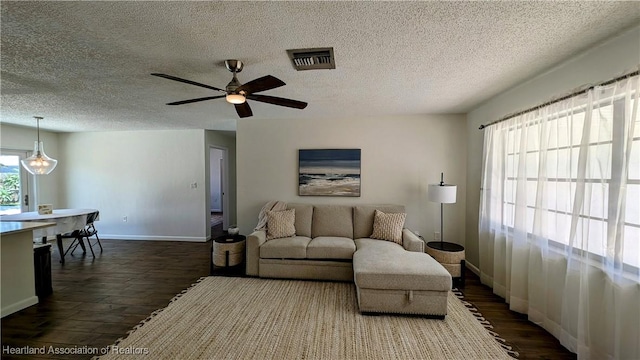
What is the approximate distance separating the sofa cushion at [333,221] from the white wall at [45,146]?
578 cm

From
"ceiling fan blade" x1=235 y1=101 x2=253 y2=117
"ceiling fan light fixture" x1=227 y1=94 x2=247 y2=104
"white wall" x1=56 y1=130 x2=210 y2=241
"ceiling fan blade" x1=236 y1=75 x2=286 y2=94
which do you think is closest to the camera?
"ceiling fan blade" x1=236 y1=75 x2=286 y2=94

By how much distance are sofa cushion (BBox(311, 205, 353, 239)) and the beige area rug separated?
1.10 m

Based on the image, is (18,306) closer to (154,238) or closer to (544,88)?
(154,238)

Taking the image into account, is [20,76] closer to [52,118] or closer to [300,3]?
[52,118]

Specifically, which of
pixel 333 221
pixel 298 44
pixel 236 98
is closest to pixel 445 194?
pixel 333 221

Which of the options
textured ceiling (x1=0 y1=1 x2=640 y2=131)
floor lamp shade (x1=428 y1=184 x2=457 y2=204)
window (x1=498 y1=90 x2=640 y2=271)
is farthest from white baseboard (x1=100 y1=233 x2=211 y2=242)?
window (x1=498 y1=90 x2=640 y2=271)

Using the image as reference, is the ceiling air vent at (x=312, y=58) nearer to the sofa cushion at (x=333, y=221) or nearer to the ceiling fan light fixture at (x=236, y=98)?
the ceiling fan light fixture at (x=236, y=98)

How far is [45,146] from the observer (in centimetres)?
532

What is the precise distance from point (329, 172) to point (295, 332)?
8.36ft

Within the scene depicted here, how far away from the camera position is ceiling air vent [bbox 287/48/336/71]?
1.95 metres

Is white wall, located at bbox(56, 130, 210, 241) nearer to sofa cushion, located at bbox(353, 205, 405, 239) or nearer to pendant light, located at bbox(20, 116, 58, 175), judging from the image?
pendant light, located at bbox(20, 116, 58, 175)

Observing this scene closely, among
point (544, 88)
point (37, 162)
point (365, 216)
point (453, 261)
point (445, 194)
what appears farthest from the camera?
point (37, 162)

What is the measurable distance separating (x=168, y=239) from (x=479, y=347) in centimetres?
571

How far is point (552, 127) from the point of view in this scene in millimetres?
2189
